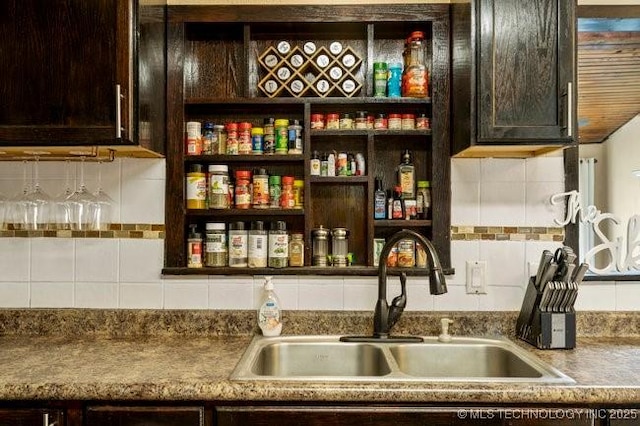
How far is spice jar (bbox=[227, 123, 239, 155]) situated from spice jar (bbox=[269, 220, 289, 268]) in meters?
0.33

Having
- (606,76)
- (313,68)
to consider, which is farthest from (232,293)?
(606,76)

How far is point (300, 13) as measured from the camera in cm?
189

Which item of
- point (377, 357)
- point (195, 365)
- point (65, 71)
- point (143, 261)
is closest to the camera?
point (195, 365)

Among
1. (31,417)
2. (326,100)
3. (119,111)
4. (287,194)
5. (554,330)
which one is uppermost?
(326,100)

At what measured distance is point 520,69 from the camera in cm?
162

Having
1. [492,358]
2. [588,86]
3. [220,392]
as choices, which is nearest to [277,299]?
[220,392]

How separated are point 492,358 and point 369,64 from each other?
1153 millimetres

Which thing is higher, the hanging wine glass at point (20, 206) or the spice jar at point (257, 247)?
the hanging wine glass at point (20, 206)

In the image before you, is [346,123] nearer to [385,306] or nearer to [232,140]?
[232,140]

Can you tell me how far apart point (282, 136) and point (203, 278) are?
618mm

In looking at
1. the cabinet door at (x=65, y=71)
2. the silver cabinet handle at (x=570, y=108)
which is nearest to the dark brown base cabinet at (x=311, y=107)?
the cabinet door at (x=65, y=71)

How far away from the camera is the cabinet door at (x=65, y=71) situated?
158 centimetres

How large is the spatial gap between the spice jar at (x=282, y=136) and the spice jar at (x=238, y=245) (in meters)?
0.32

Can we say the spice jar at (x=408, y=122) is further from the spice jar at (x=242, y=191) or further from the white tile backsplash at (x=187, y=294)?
the white tile backsplash at (x=187, y=294)
